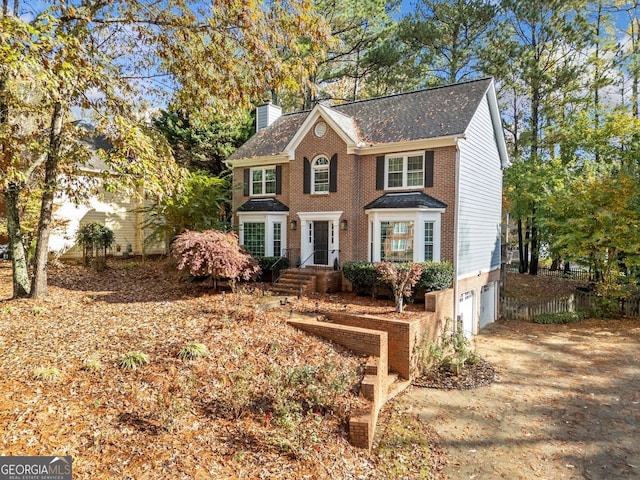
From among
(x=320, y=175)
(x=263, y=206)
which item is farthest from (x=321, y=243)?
(x=263, y=206)

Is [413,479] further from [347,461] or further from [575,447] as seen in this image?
[575,447]

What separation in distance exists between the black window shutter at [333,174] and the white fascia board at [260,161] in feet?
7.97

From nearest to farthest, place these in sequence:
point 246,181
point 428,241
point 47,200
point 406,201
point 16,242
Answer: point 47,200 → point 16,242 → point 406,201 → point 428,241 → point 246,181

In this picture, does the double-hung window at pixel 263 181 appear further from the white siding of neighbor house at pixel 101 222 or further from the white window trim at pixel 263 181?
the white siding of neighbor house at pixel 101 222

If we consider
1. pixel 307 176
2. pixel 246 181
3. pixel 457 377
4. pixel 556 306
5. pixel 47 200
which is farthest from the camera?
pixel 246 181

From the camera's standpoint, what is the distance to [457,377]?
10.8 metres

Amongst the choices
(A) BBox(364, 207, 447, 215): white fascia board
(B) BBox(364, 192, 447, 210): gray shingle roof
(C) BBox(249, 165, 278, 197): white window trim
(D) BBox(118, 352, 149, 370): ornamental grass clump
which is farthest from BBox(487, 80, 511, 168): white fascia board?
(D) BBox(118, 352, 149, 370): ornamental grass clump

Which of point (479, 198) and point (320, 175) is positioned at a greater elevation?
point (320, 175)

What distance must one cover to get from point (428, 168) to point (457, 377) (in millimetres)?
7638

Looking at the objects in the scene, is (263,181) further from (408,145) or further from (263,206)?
(408,145)

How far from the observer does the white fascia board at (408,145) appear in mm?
14062

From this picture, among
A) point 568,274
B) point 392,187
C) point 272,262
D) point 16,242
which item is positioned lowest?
point 568,274

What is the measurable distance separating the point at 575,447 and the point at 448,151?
9964mm

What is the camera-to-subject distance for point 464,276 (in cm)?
1487
